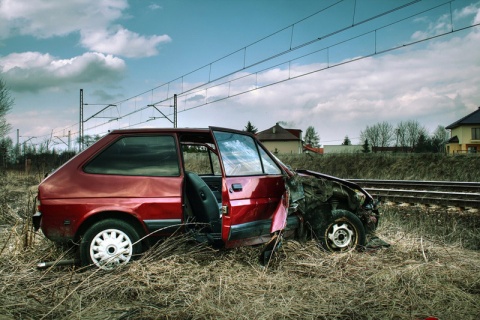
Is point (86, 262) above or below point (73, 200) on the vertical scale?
below

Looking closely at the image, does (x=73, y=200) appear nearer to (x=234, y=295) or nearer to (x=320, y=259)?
(x=234, y=295)

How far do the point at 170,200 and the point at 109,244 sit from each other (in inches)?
32.3

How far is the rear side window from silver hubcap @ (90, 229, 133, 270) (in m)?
0.72

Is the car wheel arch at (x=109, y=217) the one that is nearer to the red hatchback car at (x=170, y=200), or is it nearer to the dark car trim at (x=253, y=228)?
the red hatchback car at (x=170, y=200)

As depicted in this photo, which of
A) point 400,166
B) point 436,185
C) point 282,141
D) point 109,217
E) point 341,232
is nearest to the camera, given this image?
point 109,217

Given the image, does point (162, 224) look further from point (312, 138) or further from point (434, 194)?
point (312, 138)

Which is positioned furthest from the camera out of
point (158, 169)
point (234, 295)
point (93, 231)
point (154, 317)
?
point (158, 169)

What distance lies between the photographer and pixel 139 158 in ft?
15.7

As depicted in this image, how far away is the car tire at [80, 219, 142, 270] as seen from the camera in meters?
4.41

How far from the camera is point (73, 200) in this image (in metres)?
4.48

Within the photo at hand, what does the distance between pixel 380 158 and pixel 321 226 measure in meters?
23.5

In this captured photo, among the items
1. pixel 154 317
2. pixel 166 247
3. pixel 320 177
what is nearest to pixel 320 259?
pixel 320 177

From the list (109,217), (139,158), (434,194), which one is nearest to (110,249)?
(109,217)

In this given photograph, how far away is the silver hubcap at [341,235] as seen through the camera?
546 centimetres
